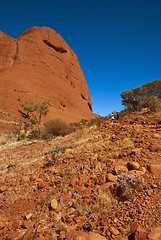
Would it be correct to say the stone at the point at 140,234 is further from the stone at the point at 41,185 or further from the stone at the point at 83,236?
the stone at the point at 41,185

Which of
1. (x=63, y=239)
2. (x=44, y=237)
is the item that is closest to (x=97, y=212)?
(x=63, y=239)

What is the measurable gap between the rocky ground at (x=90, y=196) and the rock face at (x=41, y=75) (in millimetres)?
23428

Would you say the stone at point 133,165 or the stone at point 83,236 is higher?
the stone at point 133,165

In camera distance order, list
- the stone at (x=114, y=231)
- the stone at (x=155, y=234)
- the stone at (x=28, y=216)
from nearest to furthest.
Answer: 1. the stone at (x=155, y=234)
2. the stone at (x=114, y=231)
3. the stone at (x=28, y=216)

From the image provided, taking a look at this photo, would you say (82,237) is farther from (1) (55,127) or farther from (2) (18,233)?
(1) (55,127)

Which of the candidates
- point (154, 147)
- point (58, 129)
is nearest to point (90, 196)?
point (154, 147)

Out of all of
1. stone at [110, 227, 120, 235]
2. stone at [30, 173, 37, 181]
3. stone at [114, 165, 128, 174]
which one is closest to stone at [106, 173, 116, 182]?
stone at [114, 165, 128, 174]

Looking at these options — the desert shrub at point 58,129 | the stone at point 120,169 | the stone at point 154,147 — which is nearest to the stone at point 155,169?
the stone at point 120,169

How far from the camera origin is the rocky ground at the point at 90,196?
2.25 meters

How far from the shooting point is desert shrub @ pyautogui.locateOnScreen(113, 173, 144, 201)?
8.91 ft

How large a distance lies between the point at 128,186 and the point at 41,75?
130 feet

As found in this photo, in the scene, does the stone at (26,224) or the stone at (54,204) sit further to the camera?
the stone at (54,204)

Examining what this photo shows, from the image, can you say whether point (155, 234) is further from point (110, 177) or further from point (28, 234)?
point (28, 234)

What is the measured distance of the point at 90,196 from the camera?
2961 millimetres
